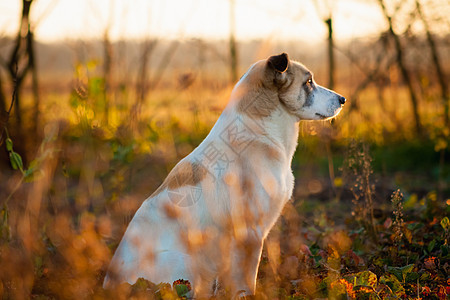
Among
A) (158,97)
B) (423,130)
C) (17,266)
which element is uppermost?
(17,266)

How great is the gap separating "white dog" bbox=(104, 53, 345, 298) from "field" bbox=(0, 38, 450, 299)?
0.64 ft

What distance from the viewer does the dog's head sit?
3.31 meters

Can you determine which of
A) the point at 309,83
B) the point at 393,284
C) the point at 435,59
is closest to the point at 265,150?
the point at 309,83

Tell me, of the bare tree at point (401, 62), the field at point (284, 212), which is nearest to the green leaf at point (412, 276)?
the field at point (284, 212)

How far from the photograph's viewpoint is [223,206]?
3.12 meters

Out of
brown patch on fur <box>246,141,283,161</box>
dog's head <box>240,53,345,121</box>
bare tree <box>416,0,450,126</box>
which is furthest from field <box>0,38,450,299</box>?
bare tree <box>416,0,450,126</box>

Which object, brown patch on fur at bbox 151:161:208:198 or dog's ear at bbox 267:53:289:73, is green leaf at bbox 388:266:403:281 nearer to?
brown patch on fur at bbox 151:161:208:198

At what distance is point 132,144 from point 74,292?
195 cm

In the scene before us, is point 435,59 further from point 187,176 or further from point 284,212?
point 187,176

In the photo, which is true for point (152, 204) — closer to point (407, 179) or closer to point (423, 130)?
point (407, 179)

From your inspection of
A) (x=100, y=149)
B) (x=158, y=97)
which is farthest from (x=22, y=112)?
(x=158, y=97)

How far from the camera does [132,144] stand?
14.5ft

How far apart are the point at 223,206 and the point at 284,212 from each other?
1.77 meters

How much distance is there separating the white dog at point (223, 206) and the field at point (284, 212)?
20 cm
